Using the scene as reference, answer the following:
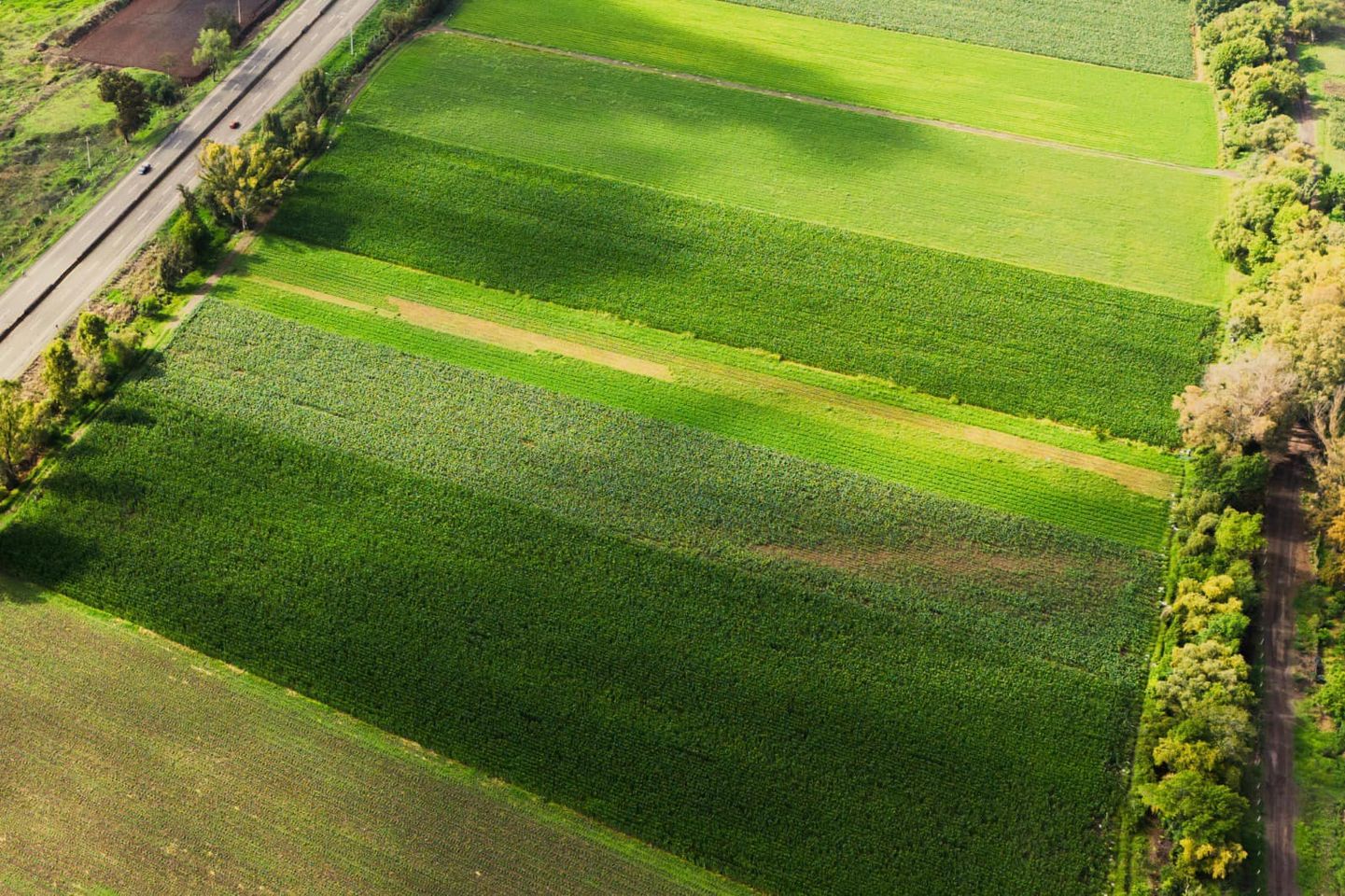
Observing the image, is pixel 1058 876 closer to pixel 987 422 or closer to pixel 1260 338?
pixel 987 422

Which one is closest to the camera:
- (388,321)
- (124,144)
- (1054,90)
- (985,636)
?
(985,636)

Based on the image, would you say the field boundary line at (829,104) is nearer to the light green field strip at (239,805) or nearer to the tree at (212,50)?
the tree at (212,50)

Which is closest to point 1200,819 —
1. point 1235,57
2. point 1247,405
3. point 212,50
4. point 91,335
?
point 1247,405

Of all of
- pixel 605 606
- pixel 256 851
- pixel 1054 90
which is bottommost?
pixel 256 851

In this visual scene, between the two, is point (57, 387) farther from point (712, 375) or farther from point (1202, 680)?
point (1202, 680)

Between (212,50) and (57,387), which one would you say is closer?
(57,387)

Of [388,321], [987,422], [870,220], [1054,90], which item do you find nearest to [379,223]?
[388,321]

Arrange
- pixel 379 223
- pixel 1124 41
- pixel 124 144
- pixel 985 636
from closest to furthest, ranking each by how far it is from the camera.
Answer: pixel 985 636 → pixel 379 223 → pixel 124 144 → pixel 1124 41

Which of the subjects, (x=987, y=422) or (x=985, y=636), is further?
(x=987, y=422)
